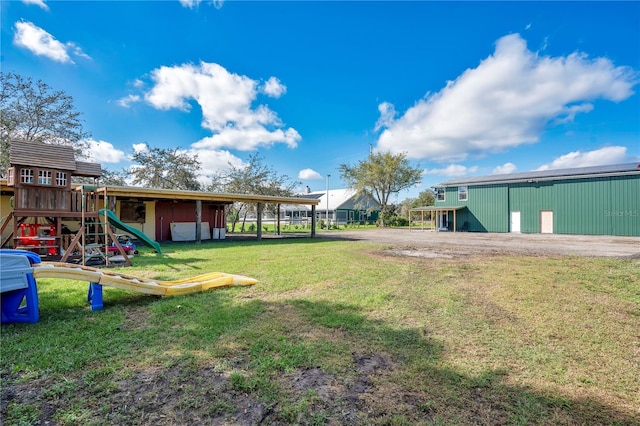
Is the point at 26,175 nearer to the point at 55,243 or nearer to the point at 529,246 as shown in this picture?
the point at 55,243

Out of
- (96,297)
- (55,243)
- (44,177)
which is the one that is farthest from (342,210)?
(96,297)

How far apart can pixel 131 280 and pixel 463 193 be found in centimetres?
2744

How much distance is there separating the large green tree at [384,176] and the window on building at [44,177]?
3099cm

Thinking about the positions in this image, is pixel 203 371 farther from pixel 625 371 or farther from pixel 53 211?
pixel 53 211

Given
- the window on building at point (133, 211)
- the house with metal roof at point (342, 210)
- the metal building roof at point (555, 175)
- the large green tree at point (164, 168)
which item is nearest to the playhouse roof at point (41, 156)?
the window on building at point (133, 211)

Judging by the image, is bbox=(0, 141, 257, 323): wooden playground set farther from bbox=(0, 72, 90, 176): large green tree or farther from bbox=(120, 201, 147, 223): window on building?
bbox=(0, 72, 90, 176): large green tree

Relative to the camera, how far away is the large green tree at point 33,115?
15641mm

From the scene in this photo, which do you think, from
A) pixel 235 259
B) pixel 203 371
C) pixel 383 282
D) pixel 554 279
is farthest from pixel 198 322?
pixel 554 279

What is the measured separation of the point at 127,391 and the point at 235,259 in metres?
6.92

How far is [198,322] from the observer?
376cm

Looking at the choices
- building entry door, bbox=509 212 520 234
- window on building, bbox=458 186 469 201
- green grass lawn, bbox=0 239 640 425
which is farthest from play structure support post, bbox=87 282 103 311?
window on building, bbox=458 186 469 201

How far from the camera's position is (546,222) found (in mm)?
22359

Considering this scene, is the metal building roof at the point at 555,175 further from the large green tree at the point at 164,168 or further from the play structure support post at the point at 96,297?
the play structure support post at the point at 96,297

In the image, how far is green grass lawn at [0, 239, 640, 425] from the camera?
2.07 m
